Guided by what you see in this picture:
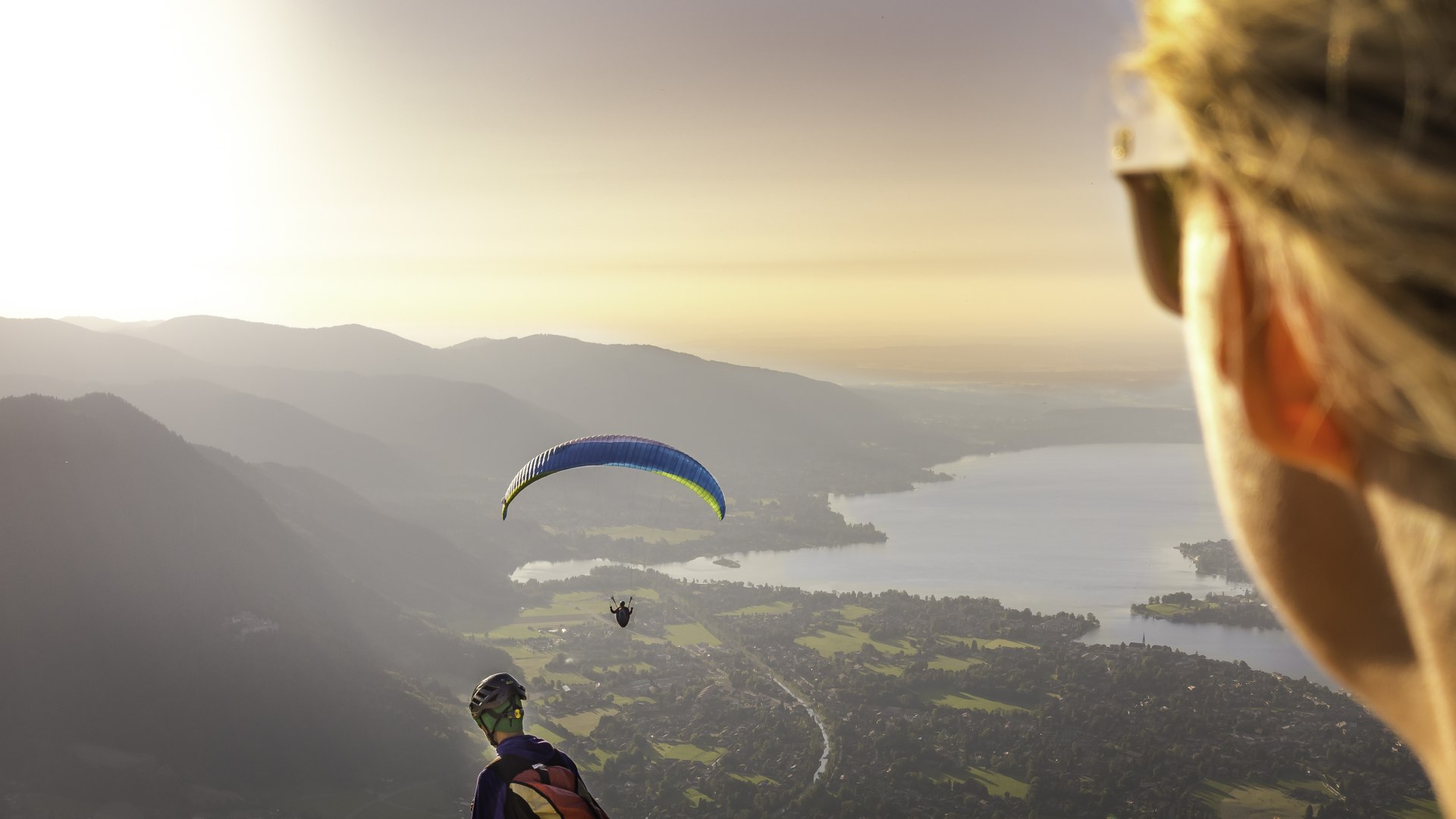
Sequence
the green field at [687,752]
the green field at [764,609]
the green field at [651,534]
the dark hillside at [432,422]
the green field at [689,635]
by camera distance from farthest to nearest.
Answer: the dark hillside at [432,422] → the green field at [651,534] → the green field at [764,609] → the green field at [689,635] → the green field at [687,752]

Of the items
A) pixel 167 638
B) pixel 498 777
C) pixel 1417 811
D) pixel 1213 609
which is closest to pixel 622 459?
pixel 498 777

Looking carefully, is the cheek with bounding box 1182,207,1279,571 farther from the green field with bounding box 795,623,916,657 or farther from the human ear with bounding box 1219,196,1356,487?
the green field with bounding box 795,623,916,657

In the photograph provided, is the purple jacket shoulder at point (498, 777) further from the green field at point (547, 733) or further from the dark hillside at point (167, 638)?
the dark hillside at point (167, 638)

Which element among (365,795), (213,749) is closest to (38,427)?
(213,749)

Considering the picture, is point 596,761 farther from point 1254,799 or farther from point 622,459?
point 622,459

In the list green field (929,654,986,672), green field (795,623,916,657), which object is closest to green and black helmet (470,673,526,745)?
green field (929,654,986,672)

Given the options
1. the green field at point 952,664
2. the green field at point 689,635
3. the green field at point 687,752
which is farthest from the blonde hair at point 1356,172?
the green field at point 689,635
